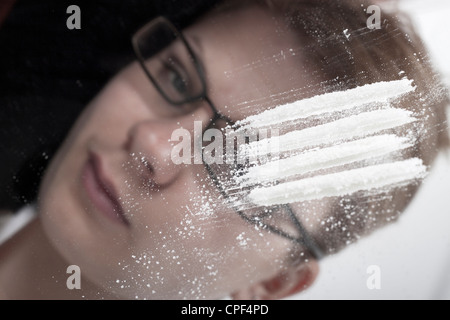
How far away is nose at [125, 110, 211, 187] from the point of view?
369 mm

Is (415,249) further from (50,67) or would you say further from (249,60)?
(50,67)

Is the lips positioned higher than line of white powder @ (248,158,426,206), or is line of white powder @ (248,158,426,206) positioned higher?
the lips

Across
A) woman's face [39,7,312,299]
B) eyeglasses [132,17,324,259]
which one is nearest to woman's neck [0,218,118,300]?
woman's face [39,7,312,299]

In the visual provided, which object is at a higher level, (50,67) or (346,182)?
(50,67)

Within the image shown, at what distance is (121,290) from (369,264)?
0.20 meters

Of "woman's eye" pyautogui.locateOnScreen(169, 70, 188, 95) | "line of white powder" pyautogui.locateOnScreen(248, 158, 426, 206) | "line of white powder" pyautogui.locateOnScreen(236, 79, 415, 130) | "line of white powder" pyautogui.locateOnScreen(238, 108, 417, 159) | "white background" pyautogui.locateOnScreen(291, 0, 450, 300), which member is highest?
"woman's eye" pyautogui.locateOnScreen(169, 70, 188, 95)

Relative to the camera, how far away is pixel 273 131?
1.19ft

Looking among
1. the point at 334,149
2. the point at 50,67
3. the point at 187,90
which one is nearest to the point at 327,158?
the point at 334,149

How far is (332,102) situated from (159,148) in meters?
0.14

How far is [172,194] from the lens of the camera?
0.37m

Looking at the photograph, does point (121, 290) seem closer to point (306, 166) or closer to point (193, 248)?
point (193, 248)

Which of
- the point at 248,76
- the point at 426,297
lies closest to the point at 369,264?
the point at 426,297

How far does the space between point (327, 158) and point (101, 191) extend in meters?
0.19

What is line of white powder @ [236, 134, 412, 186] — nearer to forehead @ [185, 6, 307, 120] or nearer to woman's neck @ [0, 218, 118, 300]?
forehead @ [185, 6, 307, 120]
